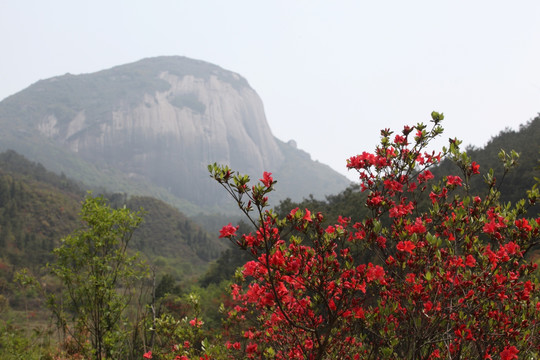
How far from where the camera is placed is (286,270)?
8.14 feet

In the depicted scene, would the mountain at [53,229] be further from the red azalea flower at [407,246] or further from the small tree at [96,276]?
the red azalea flower at [407,246]

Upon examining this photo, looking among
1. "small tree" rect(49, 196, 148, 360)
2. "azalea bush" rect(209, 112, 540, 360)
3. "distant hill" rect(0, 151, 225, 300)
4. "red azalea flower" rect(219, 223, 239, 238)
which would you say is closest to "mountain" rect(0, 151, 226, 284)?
"distant hill" rect(0, 151, 225, 300)

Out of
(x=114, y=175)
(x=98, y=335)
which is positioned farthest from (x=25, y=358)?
(x=114, y=175)

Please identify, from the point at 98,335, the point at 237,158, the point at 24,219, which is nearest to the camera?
the point at 98,335

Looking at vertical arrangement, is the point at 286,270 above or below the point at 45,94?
below

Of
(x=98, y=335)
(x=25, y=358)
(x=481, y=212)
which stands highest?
(x=481, y=212)

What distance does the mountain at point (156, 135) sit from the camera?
12431cm

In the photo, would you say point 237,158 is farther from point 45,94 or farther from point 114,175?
point 45,94

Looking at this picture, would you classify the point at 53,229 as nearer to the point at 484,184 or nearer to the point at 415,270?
the point at 484,184

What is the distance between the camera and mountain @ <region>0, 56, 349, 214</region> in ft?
408

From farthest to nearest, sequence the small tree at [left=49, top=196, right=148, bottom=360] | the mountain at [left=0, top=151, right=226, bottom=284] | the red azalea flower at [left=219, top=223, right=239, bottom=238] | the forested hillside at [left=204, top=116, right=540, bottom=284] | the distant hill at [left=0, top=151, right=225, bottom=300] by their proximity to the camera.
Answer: the mountain at [left=0, top=151, right=226, bottom=284] < the distant hill at [left=0, top=151, right=225, bottom=300] < the forested hillside at [left=204, top=116, right=540, bottom=284] < the small tree at [left=49, top=196, right=148, bottom=360] < the red azalea flower at [left=219, top=223, right=239, bottom=238]

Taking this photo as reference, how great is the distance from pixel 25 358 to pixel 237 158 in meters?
137

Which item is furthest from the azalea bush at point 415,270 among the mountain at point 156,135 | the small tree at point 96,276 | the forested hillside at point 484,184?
the mountain at point 156,135

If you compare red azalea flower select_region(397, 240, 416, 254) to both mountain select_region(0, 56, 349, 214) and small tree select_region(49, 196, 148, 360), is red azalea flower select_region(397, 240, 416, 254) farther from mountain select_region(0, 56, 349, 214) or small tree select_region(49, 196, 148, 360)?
mountain select_region(0, 56, 349, 214)
